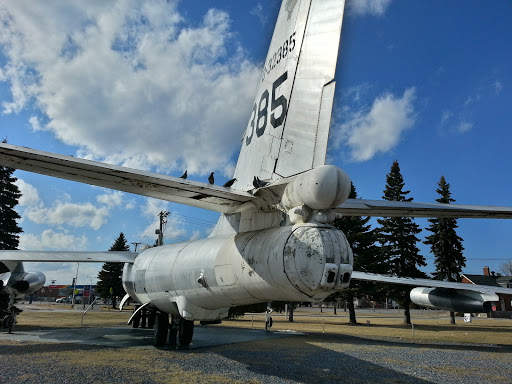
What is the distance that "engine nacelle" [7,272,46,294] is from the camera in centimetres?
1309

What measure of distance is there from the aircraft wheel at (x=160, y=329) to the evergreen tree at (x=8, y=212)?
41.7 feet

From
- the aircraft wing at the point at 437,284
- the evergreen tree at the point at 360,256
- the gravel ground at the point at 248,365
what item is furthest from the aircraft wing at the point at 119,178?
the evergreen tree at the point at 360,256

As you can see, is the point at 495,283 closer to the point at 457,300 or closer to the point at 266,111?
the point at 457,300

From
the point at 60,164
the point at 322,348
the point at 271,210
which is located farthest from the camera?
the point at 322,348

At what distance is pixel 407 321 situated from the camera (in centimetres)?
2505

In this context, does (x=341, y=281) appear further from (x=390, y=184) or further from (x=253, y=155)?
(x=390, y=184)

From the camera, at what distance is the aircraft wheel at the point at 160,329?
10.4 metres

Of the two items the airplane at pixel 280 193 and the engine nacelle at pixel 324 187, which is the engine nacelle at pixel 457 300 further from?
the engine nacelle at pixel 324 187

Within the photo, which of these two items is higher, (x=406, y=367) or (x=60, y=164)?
(x=60, y=164)

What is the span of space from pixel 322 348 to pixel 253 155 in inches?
300

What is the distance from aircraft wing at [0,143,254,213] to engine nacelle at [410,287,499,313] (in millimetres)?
11181

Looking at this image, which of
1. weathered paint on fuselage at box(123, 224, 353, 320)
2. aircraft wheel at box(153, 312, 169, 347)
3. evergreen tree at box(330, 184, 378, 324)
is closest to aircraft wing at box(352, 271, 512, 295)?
aircraft wheel at box(153, 312, 169, 347)

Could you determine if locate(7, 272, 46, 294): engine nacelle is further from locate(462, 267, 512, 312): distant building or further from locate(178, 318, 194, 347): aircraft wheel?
locate(462, 267, 512, 312): distant building

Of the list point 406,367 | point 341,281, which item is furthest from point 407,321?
point 341,281
